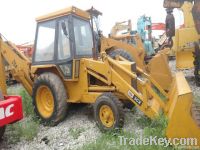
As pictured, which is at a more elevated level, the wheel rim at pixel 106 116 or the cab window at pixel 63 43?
the cab window at pixel 63 43

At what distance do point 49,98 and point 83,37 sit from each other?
57.0 inches

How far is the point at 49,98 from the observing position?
6.27m

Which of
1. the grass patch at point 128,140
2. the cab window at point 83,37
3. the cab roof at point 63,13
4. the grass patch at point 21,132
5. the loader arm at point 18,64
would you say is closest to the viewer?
the grass patch at point 128,140

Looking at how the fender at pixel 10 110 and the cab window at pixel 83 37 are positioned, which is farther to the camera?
the cab window at pixel 83 37

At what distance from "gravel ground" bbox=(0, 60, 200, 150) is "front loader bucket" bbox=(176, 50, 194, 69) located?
3800 mm

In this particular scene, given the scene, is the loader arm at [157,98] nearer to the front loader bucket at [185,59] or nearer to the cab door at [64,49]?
the cab door at [64,49]

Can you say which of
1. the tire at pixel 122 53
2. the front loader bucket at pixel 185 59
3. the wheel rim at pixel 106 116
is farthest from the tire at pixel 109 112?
the front loader bucket at pixel 185 59

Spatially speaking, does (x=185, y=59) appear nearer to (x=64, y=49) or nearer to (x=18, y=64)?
(x=64, y=49)

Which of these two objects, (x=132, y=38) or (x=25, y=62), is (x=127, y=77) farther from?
(x=132, y=38)

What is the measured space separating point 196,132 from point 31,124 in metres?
3.04

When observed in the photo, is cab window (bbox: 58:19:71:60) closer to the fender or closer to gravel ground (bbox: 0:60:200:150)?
gravel ground (bbox: 0:60:200:150)

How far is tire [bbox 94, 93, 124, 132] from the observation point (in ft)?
16.4

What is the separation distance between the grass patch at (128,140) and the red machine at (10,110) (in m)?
1.12

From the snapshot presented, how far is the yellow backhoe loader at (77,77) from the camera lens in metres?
5.13
